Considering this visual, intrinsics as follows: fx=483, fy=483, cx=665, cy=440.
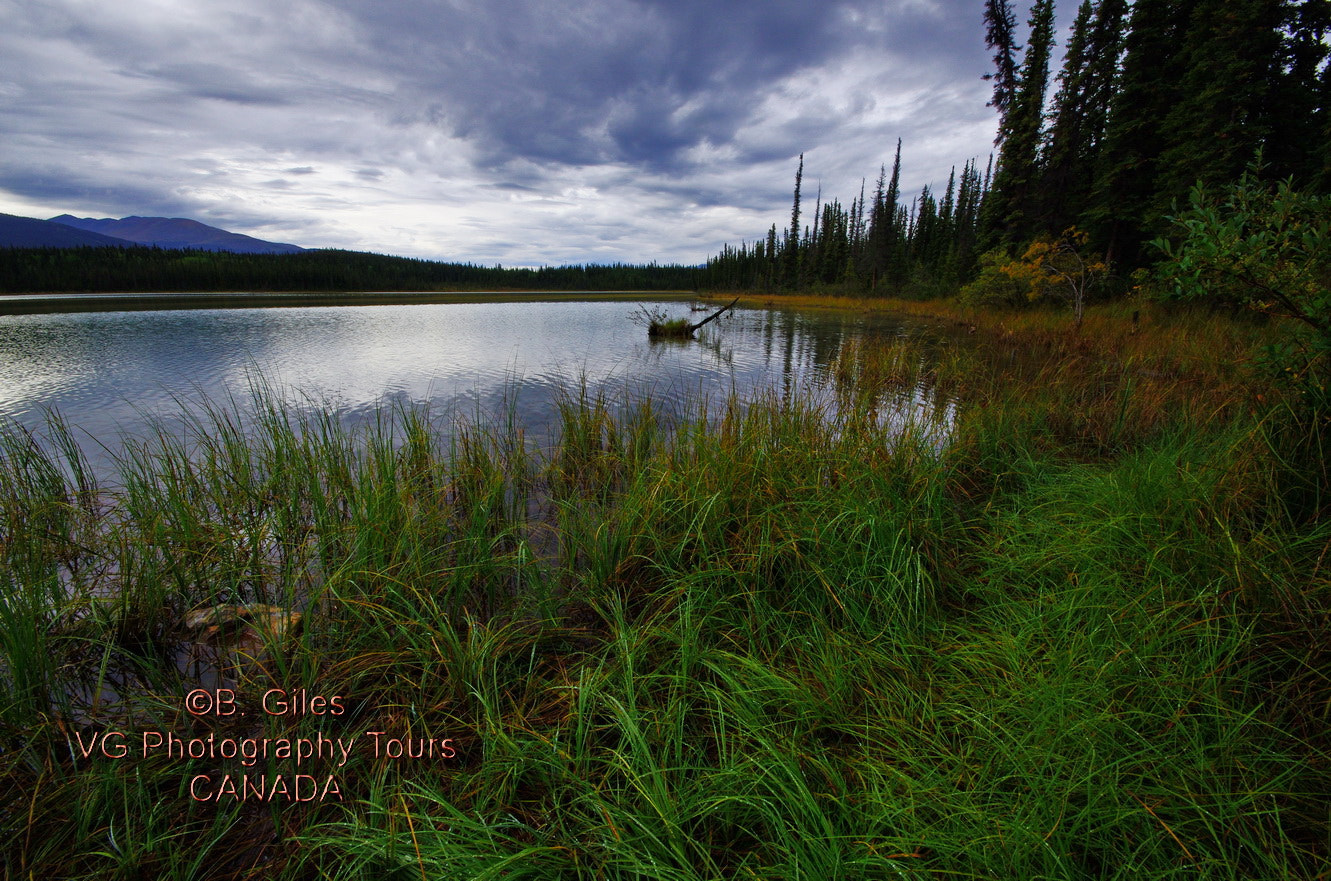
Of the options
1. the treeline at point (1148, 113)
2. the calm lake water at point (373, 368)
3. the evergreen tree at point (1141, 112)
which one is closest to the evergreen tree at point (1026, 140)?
the treeline at point (1148, 113)

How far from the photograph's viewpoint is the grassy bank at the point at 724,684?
5.00ft

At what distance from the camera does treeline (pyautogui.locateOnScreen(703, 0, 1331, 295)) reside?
14961 millimetres

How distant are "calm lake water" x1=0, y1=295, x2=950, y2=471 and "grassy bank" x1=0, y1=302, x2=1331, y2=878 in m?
2.34

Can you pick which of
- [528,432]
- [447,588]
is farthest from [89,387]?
[447,588]

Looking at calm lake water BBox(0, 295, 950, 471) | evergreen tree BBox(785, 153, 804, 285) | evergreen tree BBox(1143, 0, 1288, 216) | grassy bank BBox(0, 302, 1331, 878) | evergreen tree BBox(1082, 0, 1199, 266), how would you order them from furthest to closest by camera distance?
evergreen tree BBox(785, 153, 804, 285) → evergreen tree BBox(1082, 0, 1199, 266) → evergreen tree BBox(1143, 0, 1288, 216) → calm lake water BBox(0, 295, 950, 471) → grassy bank BBox(0, 302, 1331, 878)

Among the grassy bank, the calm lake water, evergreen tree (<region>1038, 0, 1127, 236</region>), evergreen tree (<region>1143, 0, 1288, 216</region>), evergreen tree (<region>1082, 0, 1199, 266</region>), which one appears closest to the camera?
the grassy bank

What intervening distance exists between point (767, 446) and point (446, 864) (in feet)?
12.0

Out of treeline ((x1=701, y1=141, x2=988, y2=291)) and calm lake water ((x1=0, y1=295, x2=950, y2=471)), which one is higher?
treeline ((x1=701, y1=141, x2=988, y2=291))

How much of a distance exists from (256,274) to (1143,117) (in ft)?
344

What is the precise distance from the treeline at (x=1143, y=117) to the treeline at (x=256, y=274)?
9378 cm

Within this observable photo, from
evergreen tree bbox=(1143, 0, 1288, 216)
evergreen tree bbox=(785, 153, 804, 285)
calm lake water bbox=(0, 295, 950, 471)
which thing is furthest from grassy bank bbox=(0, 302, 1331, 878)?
evergreen tree bbox=(785, 153, 804, 285)

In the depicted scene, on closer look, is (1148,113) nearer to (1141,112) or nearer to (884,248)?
(1141,112)

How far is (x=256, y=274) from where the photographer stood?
78312 mm

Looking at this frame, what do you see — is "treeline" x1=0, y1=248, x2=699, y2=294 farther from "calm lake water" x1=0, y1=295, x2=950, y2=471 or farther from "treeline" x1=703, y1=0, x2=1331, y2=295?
"treeline" x1=703, y1=0, x2=1331, y2=295
